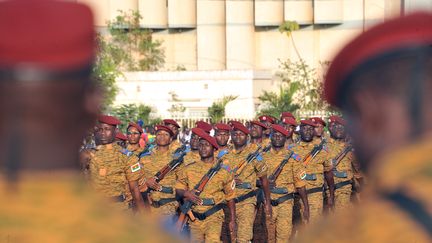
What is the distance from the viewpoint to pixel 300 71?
168ft

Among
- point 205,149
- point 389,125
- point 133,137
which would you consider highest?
point 389,125

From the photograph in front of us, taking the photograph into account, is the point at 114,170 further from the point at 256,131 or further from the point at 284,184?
the point at 256,131

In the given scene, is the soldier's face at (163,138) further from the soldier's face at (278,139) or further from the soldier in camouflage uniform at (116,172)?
the soldier in camouflage uniform at (116,172)

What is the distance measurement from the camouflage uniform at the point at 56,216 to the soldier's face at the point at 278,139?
42.7 ft

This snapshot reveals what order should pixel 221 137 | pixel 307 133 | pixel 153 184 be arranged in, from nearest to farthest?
pixel 153 184 < pixel 221 137 < pixel 307 133

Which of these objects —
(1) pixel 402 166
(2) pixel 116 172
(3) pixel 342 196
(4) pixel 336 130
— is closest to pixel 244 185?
(2) pixel 116 172

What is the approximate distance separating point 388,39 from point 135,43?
163ft

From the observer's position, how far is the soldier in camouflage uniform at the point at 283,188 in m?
14.9

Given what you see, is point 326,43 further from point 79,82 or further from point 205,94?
point 79,82

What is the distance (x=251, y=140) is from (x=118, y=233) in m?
15.0

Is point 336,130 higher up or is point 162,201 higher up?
point 336,130

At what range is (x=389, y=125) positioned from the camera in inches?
88.2

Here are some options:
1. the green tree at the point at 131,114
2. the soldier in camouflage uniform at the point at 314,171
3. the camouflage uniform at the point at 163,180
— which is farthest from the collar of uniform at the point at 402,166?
the green tree at the point at 131,114

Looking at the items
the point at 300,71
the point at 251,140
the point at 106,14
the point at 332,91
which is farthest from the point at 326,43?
the point at 332,91
